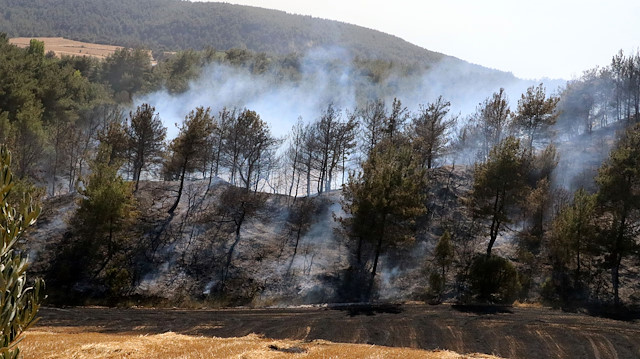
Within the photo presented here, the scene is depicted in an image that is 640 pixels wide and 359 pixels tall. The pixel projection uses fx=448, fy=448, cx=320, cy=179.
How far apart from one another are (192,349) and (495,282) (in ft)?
71.3

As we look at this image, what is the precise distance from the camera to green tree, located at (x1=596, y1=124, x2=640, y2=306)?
98.7 ft

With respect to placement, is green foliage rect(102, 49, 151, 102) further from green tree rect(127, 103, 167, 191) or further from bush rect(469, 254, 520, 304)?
bush rect(469, 254, 520, 304)

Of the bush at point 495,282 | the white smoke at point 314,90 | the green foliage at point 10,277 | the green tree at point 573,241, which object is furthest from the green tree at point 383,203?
the white smoke at point 314,90

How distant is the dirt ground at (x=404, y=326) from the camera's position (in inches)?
773

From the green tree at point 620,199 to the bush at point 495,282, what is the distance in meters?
6.61

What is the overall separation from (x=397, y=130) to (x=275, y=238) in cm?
2138

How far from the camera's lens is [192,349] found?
15.9 meters

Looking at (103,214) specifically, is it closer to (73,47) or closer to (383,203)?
(383,203)

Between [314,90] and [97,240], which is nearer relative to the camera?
[97,240]

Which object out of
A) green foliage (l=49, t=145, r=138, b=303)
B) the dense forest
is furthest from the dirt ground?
green foliage (l=49, t=145, r=138, b=303)

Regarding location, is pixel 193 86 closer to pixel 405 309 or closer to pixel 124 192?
pixel 124 192

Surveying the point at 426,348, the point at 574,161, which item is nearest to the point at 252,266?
the point at 426,348

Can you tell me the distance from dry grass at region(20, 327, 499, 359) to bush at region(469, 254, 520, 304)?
14.3 meters

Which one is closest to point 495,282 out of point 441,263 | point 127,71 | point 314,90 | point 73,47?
point 441,263
